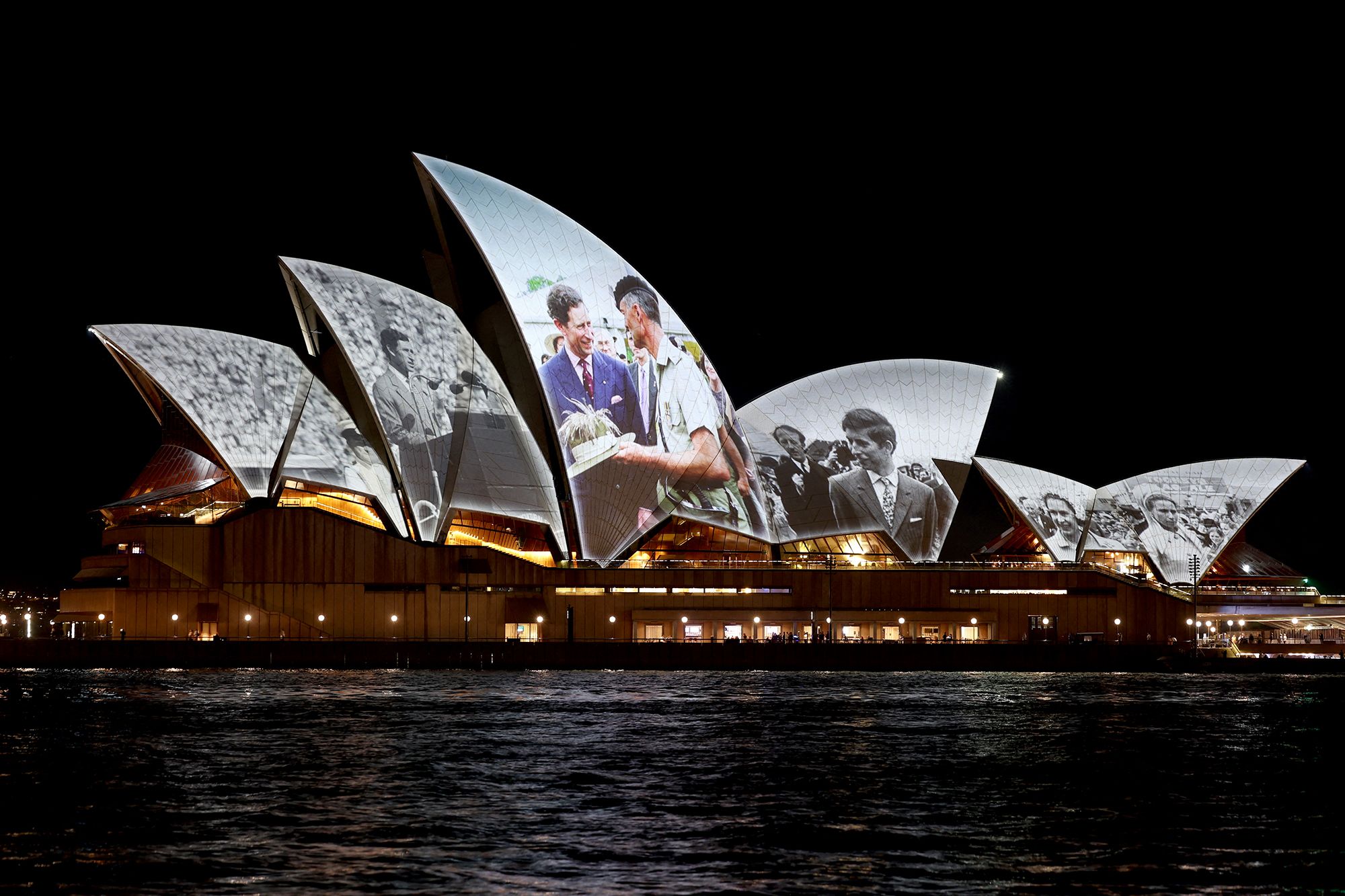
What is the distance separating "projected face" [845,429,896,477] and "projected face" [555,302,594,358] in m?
15.9

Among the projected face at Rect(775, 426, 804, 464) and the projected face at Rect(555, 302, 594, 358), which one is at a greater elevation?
the projected face at Rect(555, 302, 594, 358)

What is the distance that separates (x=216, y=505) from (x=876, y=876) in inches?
1894

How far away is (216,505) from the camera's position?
60281 millimetres

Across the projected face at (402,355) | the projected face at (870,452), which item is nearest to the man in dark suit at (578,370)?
the projected face at (402,355)

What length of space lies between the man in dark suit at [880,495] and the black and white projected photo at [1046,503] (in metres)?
6.41

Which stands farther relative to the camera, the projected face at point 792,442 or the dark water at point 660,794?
the projected face at point 792,442

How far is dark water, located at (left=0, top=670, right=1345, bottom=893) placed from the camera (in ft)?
55.8

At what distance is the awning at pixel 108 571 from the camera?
5994 cm

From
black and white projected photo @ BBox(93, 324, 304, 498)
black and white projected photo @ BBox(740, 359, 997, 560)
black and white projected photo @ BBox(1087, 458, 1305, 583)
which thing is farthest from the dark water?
black and white projected photo @ BBox(1087, 458, 1305, 583)

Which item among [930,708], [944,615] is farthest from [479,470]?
[930,708]

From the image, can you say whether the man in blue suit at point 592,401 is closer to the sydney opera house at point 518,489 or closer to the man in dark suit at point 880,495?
the sydney opera house at point 518,489

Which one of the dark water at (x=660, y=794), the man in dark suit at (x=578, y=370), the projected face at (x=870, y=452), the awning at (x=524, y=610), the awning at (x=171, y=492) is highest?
the man in dark suit at (x=578, y=370)

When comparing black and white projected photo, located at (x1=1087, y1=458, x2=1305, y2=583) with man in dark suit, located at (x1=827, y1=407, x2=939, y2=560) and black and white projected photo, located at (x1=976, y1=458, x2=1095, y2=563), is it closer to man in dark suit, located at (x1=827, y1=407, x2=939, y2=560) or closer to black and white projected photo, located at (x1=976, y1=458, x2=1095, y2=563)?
black and white projected photo, located at (x1=976, y1=458, x2=1095, y2=563)

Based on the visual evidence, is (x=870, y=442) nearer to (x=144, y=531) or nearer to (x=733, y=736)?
(x=144, y=531)
